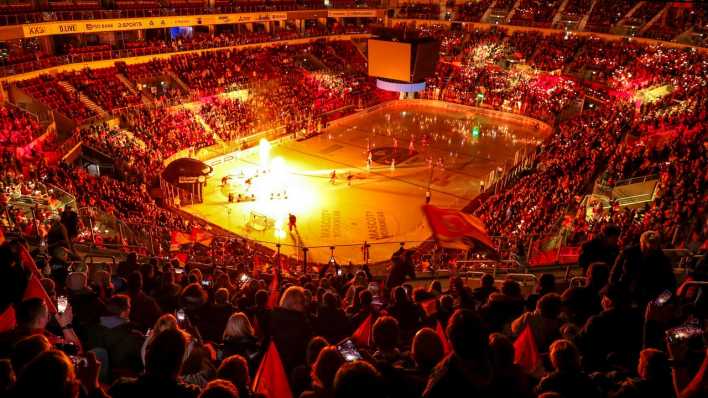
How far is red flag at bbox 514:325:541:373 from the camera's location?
4.68m

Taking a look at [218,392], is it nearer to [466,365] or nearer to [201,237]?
[466,365]

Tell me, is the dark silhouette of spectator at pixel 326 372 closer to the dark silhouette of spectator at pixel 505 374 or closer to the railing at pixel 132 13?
the dark silhouette of spectator at pixel 505 374

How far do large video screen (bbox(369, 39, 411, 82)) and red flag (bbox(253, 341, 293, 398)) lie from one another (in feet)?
96.6

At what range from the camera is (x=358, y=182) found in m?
26.6

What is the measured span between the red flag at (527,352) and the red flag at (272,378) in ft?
7.10

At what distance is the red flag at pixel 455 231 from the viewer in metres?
11.2

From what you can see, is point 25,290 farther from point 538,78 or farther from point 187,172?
point 538,78

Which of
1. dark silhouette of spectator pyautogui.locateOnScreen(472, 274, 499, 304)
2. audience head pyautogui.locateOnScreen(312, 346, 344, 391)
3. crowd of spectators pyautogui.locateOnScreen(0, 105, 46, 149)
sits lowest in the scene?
crowd of spectators pyautogui.locateOnScreen(0, 105, 46, 149)

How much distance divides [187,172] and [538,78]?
100 ft

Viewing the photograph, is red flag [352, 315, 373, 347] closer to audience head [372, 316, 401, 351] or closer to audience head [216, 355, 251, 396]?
audience head [372, 316, 401, 351]

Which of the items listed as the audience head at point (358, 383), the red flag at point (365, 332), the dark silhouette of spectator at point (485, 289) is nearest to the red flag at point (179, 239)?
the dark silhouette of spectator at point (485, 289)

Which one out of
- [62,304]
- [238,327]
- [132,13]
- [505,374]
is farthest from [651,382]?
[132,13]

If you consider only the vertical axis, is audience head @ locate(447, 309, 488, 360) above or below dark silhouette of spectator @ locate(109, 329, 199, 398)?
above

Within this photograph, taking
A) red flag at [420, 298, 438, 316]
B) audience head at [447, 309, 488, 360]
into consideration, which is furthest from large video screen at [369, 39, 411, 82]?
audience head at [447, 309, 488, 360]
